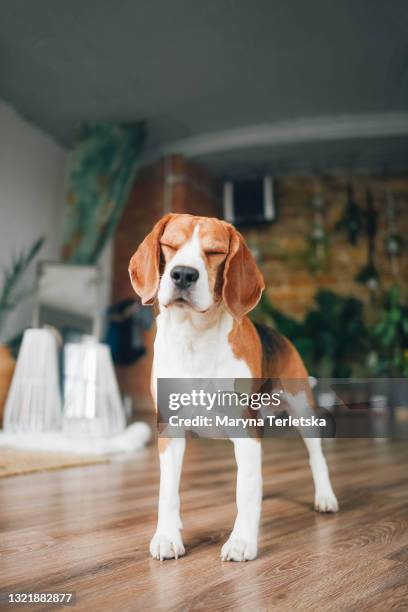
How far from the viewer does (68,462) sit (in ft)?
7.44

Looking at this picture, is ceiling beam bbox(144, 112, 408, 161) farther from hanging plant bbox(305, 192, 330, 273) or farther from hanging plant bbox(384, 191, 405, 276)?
hanging plant bbox(384, 191, 405, 276)

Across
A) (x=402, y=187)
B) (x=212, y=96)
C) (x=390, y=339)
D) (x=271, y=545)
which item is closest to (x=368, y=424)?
(x=390, y=339)

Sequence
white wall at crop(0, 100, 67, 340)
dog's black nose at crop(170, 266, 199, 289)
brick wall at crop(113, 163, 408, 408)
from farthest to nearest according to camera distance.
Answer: brick wall at crop(113, 163, 408, 408)
white wall at crop(0, 100, 67, 340)
dog's black nose at crop(170, 266, 199, 289)

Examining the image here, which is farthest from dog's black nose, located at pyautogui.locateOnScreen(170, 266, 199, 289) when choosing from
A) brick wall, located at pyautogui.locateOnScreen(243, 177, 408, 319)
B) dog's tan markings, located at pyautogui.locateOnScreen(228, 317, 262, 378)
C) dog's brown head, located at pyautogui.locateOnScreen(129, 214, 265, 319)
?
brick wall, located at pyautogui.locateOnScreen(243, 177, 408, 319)

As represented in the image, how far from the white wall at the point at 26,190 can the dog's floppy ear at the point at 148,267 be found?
3660mm

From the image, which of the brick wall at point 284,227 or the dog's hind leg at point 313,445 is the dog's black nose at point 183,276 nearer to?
the dog's hind leg at point 313,445

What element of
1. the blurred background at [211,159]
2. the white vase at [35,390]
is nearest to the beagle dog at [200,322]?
the white vase at [35,390]

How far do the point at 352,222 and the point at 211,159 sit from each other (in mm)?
1882

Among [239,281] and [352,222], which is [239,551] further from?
[352,222]

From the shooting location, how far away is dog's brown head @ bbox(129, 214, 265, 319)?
1.00 m

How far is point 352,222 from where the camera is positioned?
5.87m

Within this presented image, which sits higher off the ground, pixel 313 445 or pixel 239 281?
pixel 239 281

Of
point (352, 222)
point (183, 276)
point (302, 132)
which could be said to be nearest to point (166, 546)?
point (183, 276)

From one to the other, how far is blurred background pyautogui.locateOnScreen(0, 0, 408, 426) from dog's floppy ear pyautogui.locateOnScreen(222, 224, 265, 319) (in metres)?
2.89
